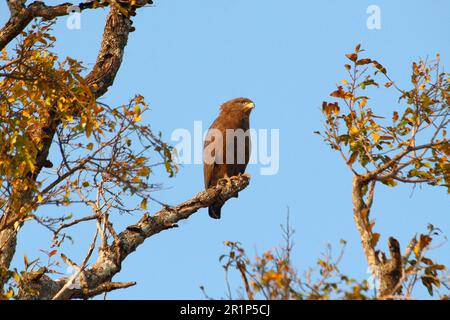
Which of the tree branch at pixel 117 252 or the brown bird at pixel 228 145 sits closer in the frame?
the tree branch at pixel 117 252

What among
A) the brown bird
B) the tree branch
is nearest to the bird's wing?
the brown bird

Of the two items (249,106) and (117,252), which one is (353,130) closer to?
(117,252)

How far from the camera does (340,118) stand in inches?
264

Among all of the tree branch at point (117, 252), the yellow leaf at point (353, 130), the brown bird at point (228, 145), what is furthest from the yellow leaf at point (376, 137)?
the brown bird at point (228, 145)

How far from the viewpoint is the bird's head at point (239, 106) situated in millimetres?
10992

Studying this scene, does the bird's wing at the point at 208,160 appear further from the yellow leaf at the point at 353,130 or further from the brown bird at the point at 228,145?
the yellow leaf at the point at 353,130

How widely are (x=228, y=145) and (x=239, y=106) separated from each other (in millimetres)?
625
